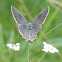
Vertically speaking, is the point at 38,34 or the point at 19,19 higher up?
the point at 38,34

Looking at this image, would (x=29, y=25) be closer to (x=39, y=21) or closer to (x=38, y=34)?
(x=39, y=21)

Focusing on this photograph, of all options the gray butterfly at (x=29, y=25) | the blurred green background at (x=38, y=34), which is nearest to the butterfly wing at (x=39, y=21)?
the gray butterfly at (x=29, y=25)

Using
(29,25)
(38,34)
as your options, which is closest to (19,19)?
(29,25)

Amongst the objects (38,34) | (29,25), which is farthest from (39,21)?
(38,34)

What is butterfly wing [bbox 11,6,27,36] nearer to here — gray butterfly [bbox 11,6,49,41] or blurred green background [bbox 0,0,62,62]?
gray butterfly [bbox 11,6,49,41]

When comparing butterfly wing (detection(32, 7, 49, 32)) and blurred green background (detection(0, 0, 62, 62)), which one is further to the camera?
blurred green background (detection(0, 0, 62, 62))

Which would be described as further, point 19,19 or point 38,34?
point 38,34

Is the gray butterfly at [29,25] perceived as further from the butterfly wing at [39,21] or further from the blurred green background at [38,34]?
the blurred green background at [38,34]

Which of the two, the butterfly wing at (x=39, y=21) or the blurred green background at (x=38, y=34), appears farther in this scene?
the blurred green background at (x=38, y=34)

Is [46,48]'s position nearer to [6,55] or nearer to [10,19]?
[6,55]

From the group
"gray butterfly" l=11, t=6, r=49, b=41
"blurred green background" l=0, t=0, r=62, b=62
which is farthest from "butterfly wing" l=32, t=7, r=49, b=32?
"blurred green background" l=0, t=0, r=62, b=62
